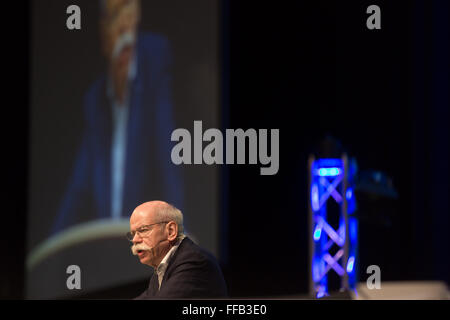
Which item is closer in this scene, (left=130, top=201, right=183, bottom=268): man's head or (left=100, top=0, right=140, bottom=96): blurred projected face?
(left=130, top=201, right=183, bottom=268): man's head

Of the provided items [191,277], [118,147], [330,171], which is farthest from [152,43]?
[191,277]

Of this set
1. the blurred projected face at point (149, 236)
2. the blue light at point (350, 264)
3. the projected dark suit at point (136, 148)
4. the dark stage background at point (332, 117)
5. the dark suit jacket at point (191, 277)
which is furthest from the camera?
the dark stage background at point (332, 117)

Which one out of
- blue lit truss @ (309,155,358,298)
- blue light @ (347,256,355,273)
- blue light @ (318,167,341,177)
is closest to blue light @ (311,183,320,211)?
blue lit truss @ (309,155,358,298)

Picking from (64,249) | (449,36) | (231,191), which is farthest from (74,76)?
(449,36)

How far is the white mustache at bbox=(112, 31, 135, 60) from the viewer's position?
4.97 meters

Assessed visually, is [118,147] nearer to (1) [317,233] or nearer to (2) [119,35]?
(2) [119,35]

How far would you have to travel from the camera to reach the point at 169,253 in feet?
7.36

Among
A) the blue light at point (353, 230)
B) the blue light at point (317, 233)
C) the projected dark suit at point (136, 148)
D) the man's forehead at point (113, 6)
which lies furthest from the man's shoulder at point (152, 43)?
the blue light at point (353, 230)

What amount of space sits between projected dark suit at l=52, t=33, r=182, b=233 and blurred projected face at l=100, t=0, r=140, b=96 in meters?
0.11

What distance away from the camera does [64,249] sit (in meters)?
4.72

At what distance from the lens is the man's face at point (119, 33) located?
4934 mm

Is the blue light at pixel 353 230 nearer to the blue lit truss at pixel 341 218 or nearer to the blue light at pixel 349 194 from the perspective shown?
the blue lit truss at pixel 341 218

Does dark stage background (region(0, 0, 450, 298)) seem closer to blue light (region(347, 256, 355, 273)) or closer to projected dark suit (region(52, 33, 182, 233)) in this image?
projected dark suit (region(52, 33, 182, 233))
